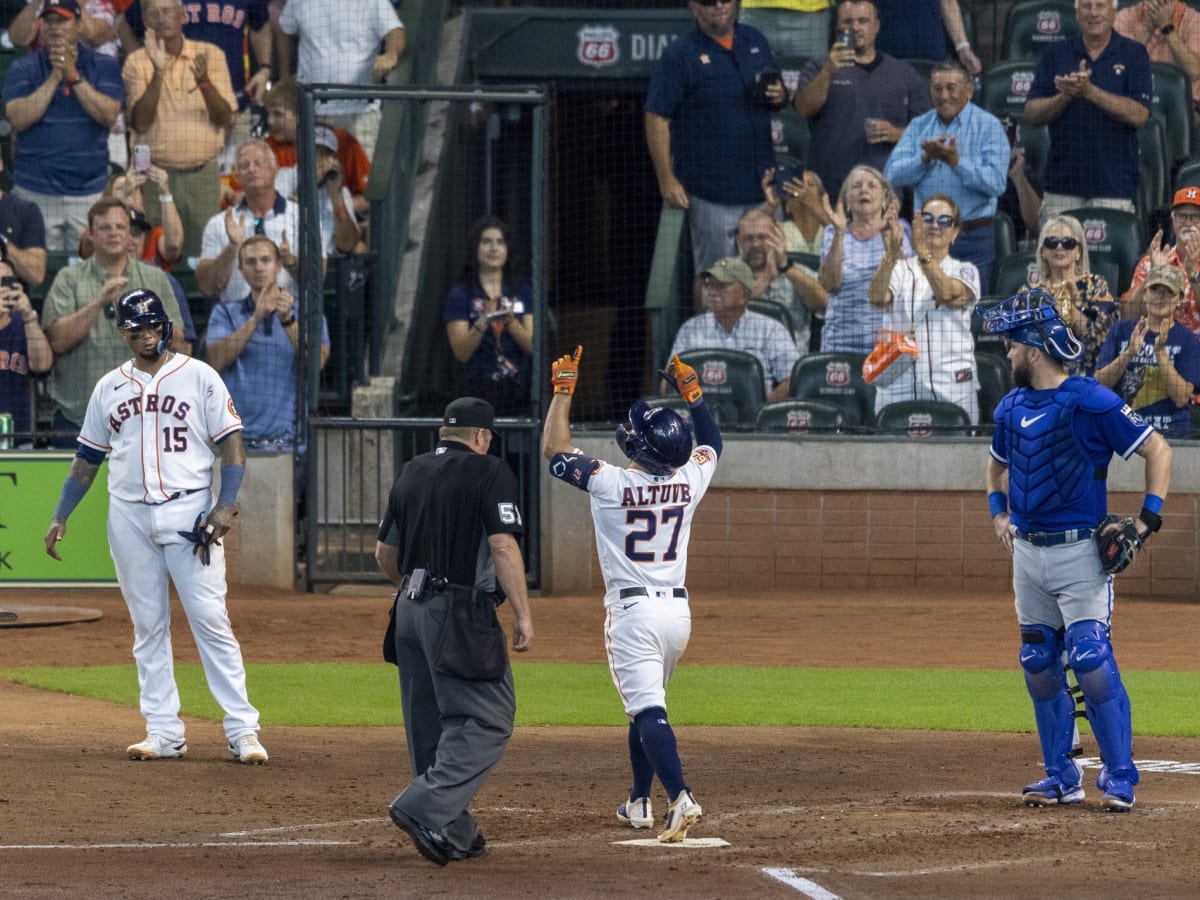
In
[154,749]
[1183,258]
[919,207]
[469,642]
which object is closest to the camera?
[469,642]

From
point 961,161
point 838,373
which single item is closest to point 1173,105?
point 961,161

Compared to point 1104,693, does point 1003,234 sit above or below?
above

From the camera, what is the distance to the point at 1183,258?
601 inches

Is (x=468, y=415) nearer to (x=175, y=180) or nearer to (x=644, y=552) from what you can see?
(x=644, y=552)

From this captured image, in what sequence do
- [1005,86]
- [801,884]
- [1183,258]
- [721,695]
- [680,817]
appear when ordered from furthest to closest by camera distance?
[1005,86] → [1183,258] → [721,695] → [680,817] → [801,884]

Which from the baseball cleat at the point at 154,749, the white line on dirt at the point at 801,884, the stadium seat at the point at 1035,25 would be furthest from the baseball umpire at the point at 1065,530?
the stadium seat at the point at 1035,25

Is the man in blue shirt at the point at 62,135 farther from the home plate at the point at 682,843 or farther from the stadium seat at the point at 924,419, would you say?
the home plate at the point at 682,843

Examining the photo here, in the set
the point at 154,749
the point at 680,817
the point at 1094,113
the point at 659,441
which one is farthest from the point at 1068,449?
the point at 1094,113

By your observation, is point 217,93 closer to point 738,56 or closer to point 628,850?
point 738,56

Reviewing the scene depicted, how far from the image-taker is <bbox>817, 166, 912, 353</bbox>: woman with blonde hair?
15.5 meters

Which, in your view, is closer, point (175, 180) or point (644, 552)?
point (644, 552)

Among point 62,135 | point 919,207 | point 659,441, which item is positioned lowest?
point 659,441

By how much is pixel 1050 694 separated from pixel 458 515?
2.60 m

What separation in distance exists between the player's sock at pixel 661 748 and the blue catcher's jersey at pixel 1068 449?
1.80m
